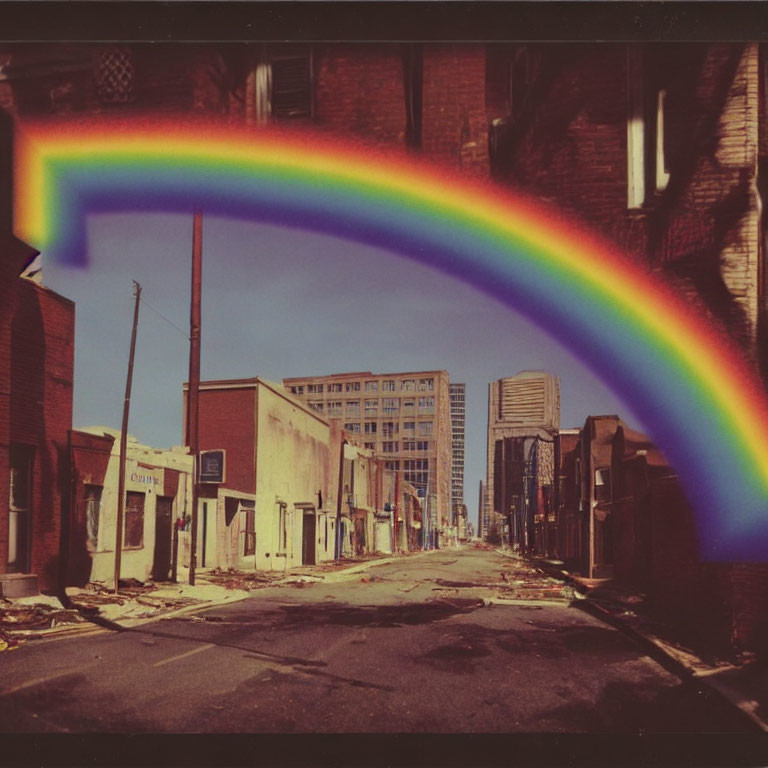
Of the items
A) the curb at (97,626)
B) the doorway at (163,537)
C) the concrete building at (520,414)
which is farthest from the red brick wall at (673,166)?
the doorway at (163,537)

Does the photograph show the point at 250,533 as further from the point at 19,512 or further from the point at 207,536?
the point at 19,512

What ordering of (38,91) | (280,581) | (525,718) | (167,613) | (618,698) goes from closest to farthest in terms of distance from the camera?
1. (525,718)
2. (618,698)
3. (38,91)
4. (167,613)
5. (280,581)

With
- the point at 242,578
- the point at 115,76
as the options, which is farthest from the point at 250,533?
the point at 115,76

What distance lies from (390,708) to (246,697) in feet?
4.18

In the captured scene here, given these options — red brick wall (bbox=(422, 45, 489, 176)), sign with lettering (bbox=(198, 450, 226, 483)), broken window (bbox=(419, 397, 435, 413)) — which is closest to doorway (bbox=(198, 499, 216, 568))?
sign with lettering (bbox=(198, 450, 226, 483))

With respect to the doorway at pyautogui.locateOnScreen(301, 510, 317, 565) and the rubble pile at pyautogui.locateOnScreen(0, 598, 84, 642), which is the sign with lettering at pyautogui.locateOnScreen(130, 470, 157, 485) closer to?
the doorway at pyautogui.locateOnScreen(301, 510, 317, 565)

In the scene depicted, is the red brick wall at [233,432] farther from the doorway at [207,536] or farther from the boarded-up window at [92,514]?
the boarded-up window at [92,514]

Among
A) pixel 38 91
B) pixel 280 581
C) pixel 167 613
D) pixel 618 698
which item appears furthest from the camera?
pixel 280 581

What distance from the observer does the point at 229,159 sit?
7.94 m

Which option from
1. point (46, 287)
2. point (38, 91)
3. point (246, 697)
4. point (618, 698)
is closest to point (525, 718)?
point (618, 698)

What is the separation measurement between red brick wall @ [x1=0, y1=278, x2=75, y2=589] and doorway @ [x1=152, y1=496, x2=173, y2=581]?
5077mm

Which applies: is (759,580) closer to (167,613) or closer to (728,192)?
(728,192)

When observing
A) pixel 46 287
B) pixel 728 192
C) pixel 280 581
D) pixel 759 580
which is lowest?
pixel 280 581

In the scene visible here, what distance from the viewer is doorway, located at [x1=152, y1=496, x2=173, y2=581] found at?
48.5ft
